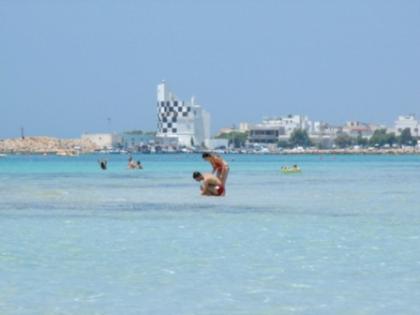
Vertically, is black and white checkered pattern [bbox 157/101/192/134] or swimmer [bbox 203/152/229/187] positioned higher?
black and white checkered pattern [bbox 157/101/192/134]

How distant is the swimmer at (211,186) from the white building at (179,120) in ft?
510

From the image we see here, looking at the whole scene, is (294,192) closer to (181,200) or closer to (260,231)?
(181,200)

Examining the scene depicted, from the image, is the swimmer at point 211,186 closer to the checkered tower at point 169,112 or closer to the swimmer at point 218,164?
the swimmer at point 218,164

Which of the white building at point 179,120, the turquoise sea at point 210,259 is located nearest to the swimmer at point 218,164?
the turquoise sea at point 210,259

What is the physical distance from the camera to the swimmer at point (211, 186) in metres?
32.6

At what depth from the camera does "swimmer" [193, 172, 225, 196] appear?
32594 millimetres

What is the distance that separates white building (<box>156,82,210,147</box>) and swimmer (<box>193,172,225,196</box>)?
155466mm

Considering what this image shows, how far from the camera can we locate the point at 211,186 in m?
33.3

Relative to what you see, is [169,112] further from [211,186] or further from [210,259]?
[210,259]

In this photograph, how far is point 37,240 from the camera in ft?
63.4

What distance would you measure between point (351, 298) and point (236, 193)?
2432 centimetres

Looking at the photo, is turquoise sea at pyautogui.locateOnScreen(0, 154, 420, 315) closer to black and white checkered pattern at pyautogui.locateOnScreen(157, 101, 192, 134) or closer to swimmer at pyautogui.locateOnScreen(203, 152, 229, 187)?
swimmer at pyautogui.locateOnScreen(203, 152, 229, 187)

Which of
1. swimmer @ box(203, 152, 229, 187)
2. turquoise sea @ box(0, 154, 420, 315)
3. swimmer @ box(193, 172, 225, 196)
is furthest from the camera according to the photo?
swimmer @ box(193, 172, 225, 196)

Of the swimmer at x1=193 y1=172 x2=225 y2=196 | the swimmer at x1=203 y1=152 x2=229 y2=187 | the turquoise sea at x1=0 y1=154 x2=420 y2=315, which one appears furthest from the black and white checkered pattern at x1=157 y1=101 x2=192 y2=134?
the turquoise sea at x1=0 y1=154 x2=420 y2=315
